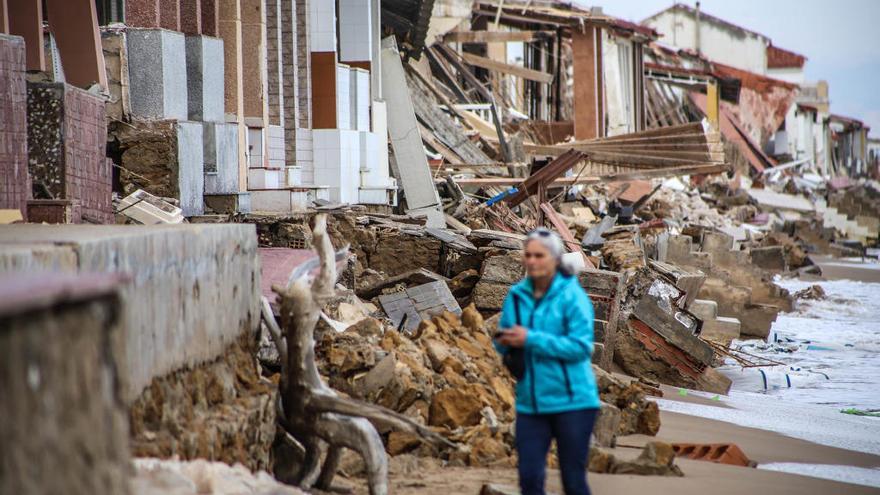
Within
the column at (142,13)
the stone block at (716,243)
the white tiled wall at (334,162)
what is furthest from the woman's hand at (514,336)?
the stone block at (716,243)

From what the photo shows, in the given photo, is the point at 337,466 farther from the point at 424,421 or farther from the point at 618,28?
the point at 618,28

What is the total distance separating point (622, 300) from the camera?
13.4 m

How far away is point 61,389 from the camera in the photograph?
316cm

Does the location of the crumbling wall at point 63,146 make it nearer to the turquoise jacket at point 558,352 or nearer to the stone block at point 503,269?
the stone block at point 503,269

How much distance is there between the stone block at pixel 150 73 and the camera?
11.2 m

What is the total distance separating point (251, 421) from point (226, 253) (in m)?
1.01

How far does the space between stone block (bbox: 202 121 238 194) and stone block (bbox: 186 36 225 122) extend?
0.15m

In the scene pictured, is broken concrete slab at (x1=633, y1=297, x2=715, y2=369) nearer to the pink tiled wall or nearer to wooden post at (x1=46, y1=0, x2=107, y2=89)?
wooden post at (x1=46, y1=0, x2=107, y2=89)

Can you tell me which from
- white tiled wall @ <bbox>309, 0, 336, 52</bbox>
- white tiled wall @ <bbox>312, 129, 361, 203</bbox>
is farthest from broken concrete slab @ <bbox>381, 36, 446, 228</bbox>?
white tiled wall @ <bbox>309, 0, 336, 52</bbox>

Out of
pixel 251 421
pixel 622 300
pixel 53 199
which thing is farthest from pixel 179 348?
pixel 622 300

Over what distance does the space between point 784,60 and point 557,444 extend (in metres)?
81.4

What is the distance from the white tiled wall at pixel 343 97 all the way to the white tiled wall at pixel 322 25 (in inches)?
18.3

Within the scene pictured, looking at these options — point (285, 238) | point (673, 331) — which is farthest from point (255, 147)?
point (673, 331)

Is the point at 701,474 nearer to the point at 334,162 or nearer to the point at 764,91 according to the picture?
the point at 334,162
